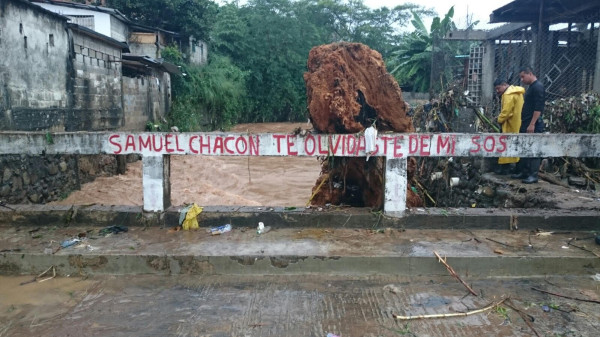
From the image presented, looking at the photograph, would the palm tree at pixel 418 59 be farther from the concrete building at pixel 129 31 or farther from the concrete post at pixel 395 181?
the concrete post at pixel 395 181

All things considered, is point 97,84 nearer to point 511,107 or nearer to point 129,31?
point 511,107

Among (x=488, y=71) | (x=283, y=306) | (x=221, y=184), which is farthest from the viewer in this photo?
(x=221, y=184)

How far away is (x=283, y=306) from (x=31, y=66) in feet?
28.2

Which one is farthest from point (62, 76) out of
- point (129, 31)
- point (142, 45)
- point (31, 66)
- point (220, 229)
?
point (129, 31)

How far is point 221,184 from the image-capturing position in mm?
15484

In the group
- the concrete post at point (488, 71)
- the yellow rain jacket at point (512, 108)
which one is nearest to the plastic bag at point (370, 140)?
the yellow rain jacket at point (512, 108)

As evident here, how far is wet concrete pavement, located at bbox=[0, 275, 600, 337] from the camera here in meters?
3.32

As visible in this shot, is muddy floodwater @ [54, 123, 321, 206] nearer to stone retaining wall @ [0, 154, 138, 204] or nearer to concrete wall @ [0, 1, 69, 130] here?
stone retaining wall @ [0, 154, 138, 204]

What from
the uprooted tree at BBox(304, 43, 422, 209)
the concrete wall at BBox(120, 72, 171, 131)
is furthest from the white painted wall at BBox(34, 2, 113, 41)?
the uprooted tree at BBox(304, 43, 422, 209)

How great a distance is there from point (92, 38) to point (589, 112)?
475 inches

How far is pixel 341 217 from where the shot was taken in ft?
16.7

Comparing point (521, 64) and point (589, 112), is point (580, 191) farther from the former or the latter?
point (521, 64)

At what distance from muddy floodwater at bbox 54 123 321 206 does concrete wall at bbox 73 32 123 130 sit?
5.49 ft

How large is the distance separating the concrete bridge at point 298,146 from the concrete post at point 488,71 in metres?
8.55
